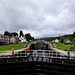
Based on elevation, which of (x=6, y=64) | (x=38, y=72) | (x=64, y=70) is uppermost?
(x=6, y=64)

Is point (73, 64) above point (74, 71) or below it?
above

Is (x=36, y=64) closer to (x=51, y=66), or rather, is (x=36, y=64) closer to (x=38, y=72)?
(x=38, y=72)

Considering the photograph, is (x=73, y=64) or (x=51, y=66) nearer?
(x=73, y=64)

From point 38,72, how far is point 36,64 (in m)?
1.18

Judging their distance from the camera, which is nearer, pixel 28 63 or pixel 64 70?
pixel 64 70

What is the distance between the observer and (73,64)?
9672 mm

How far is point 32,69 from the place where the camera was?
1104cm

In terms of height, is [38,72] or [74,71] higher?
[74,71]

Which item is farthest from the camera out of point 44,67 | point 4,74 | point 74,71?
point 44,67

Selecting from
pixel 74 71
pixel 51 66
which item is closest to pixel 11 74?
pixel 51 66

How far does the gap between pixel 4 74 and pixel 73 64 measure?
30.7 ft

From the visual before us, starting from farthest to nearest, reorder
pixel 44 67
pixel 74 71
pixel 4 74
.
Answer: pixel 44 67 < pixel 4 74 < pixel 74 71

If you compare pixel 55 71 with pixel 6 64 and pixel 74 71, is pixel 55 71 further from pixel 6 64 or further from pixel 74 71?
pixel 6 64

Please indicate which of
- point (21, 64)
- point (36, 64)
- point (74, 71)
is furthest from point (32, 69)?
point (74, 71)
